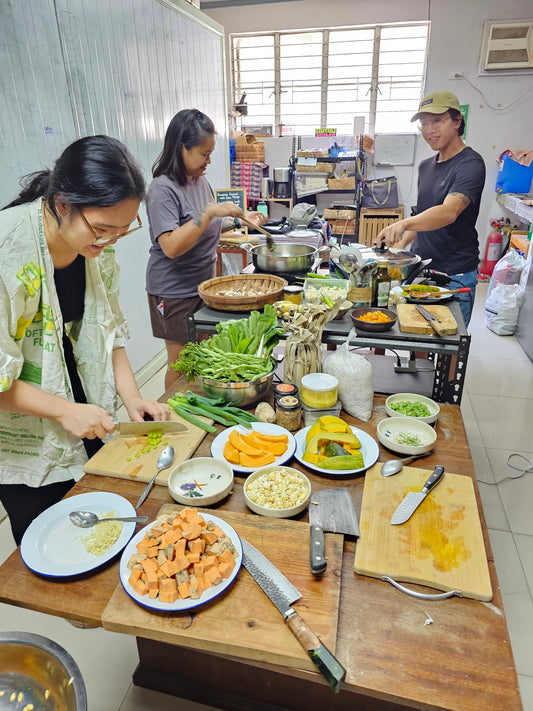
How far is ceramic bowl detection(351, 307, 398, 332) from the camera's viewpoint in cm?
Answer: 174

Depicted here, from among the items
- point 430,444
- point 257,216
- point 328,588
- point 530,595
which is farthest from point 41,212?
point 257,216

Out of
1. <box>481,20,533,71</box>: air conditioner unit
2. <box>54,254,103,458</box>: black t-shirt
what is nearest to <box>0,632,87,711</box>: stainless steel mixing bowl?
<box>54,254,103,458</box>: black t-shirt

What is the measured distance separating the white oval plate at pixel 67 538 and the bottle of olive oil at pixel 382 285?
1.29 meters

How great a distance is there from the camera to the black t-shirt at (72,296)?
1.42m

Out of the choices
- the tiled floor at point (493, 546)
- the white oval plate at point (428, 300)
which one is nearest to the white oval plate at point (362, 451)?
the white oval plate at point (428, 300)

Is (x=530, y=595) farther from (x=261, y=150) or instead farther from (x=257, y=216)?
(x=261, y=150)

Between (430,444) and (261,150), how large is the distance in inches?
247

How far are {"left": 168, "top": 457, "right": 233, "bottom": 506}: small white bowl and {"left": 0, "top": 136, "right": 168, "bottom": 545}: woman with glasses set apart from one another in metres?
0.23

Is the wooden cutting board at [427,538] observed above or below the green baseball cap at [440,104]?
below

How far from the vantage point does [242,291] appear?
211 cm

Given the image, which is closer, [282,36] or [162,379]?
[162,379]

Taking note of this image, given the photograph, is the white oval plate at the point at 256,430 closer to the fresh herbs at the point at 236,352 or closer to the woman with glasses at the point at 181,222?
the fresh herbs at the point at 236,352

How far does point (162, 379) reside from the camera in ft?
12.8

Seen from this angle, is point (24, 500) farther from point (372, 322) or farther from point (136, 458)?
point (372, 322)
